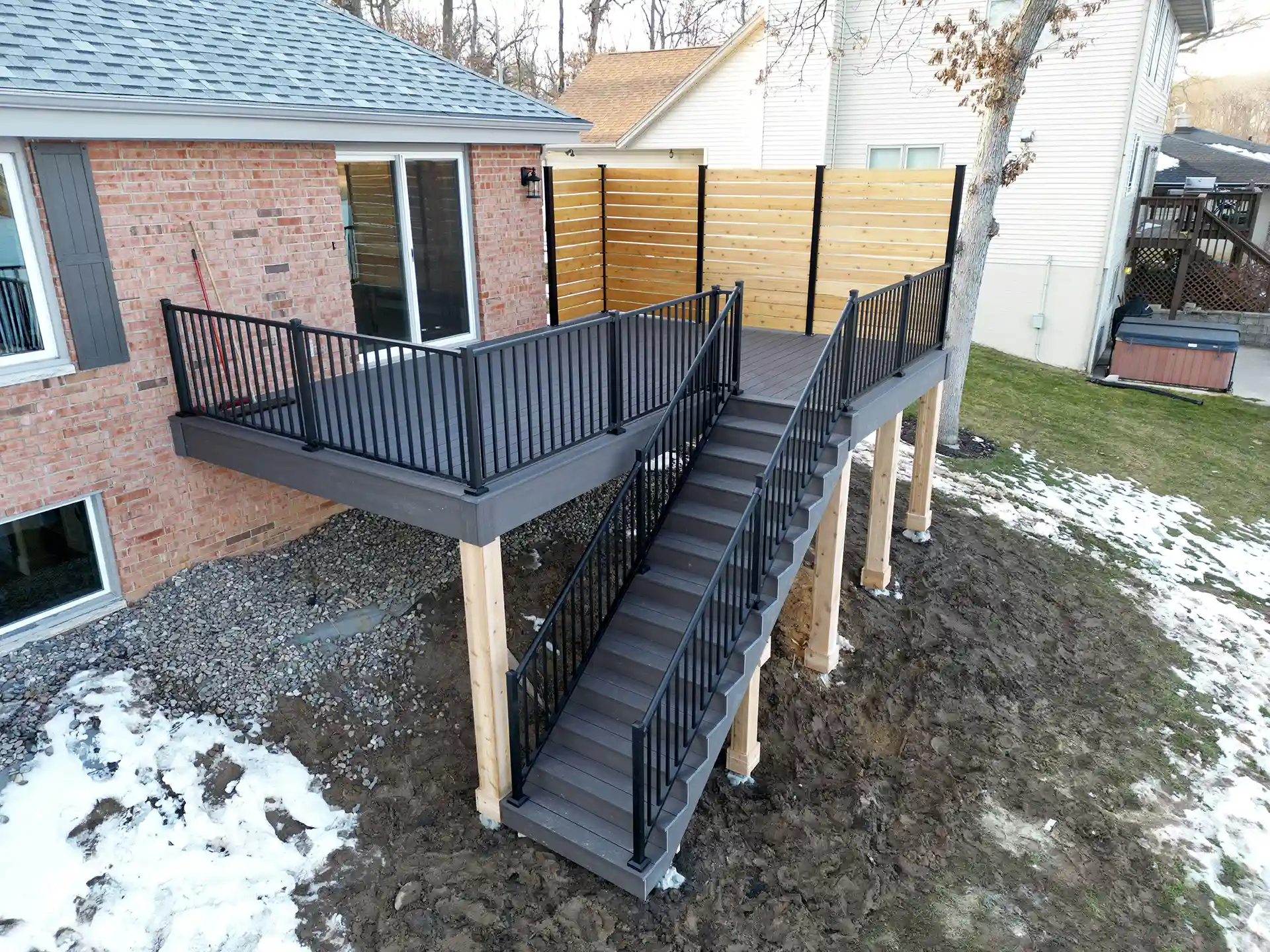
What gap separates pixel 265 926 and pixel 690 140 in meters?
18.7

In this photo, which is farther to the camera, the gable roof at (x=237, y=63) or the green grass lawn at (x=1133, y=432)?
the green grass lawn at (x=1133, y=432)

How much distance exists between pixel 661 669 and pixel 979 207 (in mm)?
8399

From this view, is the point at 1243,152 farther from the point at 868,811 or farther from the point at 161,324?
the point at 161,324

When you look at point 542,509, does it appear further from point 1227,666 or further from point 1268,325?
point 1268,325

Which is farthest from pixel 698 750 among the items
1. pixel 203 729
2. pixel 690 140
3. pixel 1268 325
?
pixel 1268 325

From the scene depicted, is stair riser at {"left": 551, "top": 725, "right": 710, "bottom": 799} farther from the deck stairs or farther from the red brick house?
the red brick house

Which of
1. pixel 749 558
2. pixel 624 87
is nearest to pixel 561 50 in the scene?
pixel 624 87

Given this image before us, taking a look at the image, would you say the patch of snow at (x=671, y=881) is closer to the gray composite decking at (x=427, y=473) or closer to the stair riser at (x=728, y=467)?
the gray composite decking at (x=427, y=473)

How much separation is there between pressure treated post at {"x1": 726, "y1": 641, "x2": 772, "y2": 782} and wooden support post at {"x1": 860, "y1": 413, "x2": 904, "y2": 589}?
2693 millimetres

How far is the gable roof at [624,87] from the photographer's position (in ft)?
69.5

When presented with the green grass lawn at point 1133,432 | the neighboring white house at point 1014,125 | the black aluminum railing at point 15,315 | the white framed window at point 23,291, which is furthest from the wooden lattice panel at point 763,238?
the neighboring white house at point 1014,125

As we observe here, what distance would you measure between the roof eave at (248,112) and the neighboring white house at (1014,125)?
9.06 meters

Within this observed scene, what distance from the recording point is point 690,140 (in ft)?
65.9

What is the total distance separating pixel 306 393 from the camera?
19.1ft
